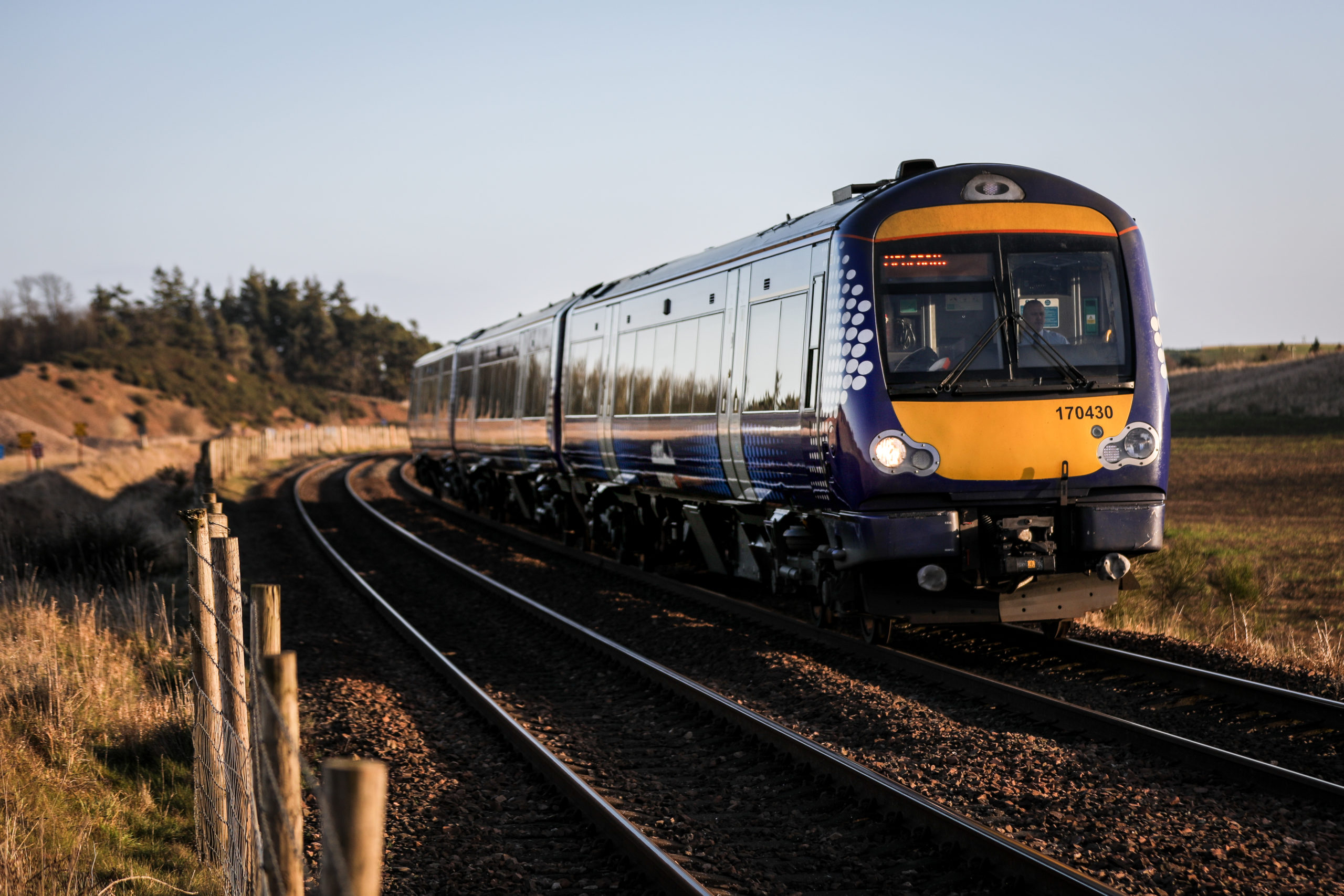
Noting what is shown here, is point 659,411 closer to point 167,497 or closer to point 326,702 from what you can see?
point 326,702

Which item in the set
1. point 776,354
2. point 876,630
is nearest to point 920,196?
point 776,354

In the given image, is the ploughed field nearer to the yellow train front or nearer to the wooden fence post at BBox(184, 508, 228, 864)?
the wooden fence post at BBox(184, 508, 228, 864)

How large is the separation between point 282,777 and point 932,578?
6.09 meters

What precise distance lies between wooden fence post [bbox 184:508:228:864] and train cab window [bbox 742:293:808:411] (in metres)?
5.22

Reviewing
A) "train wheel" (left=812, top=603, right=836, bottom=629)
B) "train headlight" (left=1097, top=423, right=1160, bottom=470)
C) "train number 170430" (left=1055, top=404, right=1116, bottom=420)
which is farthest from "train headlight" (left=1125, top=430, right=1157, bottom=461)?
"train wheel" (left=812, top=603, right=836, bottom=629)

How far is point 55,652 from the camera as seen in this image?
8.87 metres

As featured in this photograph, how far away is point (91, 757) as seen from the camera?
23.5ft

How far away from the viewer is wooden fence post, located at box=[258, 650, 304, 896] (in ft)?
11.1

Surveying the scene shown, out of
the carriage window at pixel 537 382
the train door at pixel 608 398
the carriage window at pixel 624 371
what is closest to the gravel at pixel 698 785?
the carriage window at pixel 624 371

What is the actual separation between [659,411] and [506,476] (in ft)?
35.8

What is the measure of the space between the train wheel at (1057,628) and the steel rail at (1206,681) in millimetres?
56

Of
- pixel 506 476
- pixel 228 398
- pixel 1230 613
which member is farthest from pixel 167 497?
pixel 228 398

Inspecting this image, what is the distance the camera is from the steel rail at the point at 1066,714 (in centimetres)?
593

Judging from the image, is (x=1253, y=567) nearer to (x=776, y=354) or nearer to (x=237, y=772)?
(x=776, y=354)
